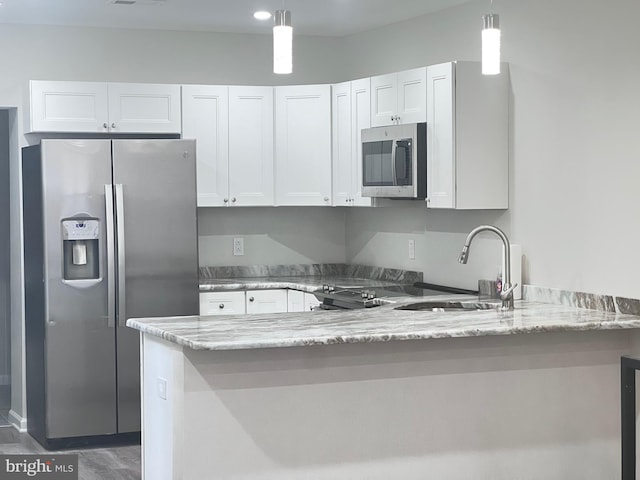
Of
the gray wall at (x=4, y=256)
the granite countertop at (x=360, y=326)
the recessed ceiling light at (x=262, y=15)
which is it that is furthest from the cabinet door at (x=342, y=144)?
the gray wall at (x=4, y=256)

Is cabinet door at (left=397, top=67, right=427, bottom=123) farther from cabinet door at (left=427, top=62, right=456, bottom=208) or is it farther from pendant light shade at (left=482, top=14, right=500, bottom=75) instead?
pendant light shade at (left=482, top=14, right=500, bottom=75)

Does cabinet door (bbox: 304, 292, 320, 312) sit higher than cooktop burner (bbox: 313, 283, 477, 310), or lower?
lower

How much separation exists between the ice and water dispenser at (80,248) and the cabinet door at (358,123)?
158cm

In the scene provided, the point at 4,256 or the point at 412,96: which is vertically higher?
the point at 412,96

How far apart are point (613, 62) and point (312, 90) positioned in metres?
2.40

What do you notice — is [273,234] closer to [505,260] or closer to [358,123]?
[358,123]

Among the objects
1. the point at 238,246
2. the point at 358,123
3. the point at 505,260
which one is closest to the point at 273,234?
the point at 238,246

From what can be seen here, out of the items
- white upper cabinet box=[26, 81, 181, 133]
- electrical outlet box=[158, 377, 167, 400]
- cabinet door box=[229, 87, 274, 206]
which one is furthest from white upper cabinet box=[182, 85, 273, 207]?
electrical outlet box=[158, 377, 167, 400]

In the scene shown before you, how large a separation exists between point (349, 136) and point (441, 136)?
1056mm

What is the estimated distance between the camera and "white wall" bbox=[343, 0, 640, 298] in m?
4.40

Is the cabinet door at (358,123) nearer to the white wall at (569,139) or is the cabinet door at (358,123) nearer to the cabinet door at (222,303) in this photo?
the white wall at (569,139)

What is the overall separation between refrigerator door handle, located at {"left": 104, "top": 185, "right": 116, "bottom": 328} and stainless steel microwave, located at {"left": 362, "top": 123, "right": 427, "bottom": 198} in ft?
4.95

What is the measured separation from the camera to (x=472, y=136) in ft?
17.0

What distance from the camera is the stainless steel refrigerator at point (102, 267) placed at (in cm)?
569
